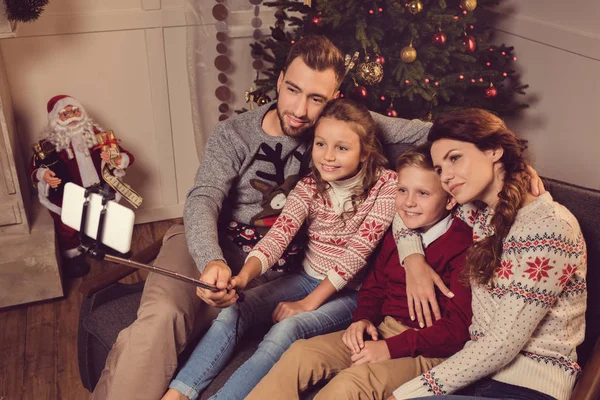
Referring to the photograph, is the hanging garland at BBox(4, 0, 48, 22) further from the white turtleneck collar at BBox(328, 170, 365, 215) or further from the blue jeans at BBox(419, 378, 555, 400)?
the blue jeans at BBox(419, 378, 555, 400)

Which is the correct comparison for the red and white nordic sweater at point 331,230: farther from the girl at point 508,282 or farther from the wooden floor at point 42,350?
the wooden floor at point 42,350

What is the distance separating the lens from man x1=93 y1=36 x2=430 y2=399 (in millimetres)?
1697

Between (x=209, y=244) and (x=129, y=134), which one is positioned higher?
(x=209, y=244)


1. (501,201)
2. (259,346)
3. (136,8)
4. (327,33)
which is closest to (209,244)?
(259,346)

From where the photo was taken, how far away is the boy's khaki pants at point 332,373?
1.55 m

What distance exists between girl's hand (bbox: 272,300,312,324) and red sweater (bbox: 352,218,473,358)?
165 millimetres

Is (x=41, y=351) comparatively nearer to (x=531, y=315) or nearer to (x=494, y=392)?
(x=494, y=392)

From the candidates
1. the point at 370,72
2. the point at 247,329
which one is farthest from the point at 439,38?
the point at 247,329

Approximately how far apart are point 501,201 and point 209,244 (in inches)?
32.3

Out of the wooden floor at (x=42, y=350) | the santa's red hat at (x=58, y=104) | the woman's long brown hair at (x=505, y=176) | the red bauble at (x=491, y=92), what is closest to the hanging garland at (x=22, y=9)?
the santa's red hat at (x=58, y=104)

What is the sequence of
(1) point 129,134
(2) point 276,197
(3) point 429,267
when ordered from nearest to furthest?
(3) point 429,267
(2) point 276,197
(1) point 129,134

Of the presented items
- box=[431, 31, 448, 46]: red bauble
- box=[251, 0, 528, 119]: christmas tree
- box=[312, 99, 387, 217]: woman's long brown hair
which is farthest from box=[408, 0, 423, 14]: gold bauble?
box=[312, 99, 387, 217]: woman's long brown hair

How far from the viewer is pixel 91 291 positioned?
1.92m

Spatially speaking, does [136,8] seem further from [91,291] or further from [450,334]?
[450,334]
